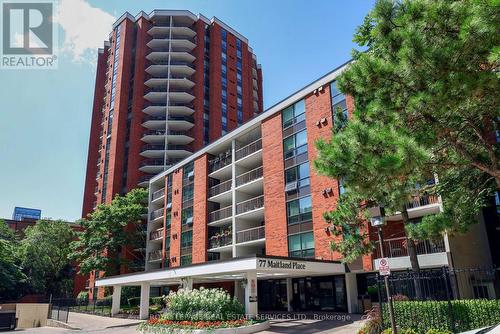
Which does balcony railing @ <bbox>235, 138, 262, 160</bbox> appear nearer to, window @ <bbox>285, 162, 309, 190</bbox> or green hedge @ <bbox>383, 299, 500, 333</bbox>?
window @ <bbox>285, 162, 309, 190</bbox>

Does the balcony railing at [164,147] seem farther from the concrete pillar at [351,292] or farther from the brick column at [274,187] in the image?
the concrete pillar at [351,292]

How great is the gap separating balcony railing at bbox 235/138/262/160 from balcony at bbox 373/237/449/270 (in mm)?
14848

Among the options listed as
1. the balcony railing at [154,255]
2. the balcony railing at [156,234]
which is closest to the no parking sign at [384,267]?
the balcony railing at [154,255]

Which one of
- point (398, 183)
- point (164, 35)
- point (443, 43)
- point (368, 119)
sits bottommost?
point (398, 183)

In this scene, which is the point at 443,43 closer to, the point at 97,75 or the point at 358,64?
the point at 358,64

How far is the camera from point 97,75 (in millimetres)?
70750

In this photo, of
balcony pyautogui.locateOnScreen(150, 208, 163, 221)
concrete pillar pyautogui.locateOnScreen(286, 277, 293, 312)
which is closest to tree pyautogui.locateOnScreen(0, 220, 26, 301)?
balcony pyautogui.locateOnScreen(150, 208, 163, 221)

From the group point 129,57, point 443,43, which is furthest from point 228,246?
point 129,57

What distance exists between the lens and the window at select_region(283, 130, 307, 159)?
97.2 ft

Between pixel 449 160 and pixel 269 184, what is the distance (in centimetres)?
2100

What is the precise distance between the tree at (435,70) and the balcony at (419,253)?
10480mm

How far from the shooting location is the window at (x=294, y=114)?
30375mm

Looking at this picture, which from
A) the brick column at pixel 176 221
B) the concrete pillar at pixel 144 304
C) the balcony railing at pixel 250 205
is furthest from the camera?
the brick column at pixel 176 221

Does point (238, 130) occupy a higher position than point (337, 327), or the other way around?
point (238, 130)
